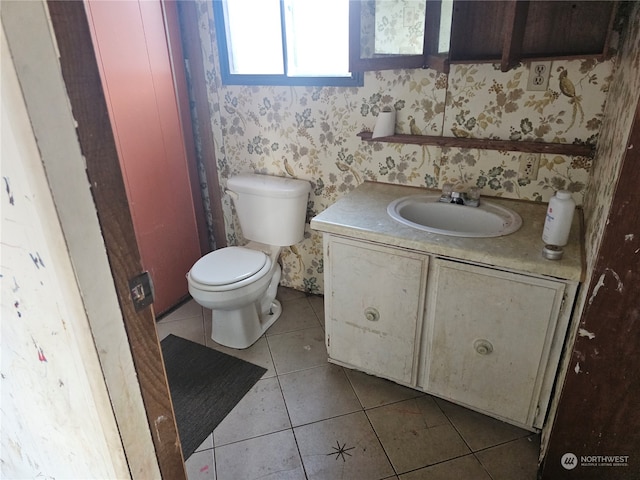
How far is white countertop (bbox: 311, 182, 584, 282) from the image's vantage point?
1.31 meters

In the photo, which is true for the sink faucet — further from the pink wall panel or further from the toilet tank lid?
the pink wall panel

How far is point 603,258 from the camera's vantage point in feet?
3.54

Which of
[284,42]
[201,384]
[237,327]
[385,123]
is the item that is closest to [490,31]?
[385,123]

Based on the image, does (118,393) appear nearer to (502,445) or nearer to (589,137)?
(502,445)

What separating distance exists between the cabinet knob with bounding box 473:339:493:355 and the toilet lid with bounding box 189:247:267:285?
1.05 m

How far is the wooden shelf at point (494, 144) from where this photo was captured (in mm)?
1597

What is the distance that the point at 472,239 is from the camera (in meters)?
1.45

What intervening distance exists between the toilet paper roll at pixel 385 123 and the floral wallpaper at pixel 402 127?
3 cm

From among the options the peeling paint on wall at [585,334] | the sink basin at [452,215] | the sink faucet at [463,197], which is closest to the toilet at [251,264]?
the sink basin at [452,215]

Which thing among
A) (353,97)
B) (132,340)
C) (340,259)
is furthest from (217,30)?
(132,340)

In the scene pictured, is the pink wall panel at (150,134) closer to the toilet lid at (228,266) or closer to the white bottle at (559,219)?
the toilet lid at (228,266)

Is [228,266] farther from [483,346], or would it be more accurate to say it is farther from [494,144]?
[494,144]

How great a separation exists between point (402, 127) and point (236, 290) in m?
1.10

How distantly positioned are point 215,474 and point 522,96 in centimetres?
187
